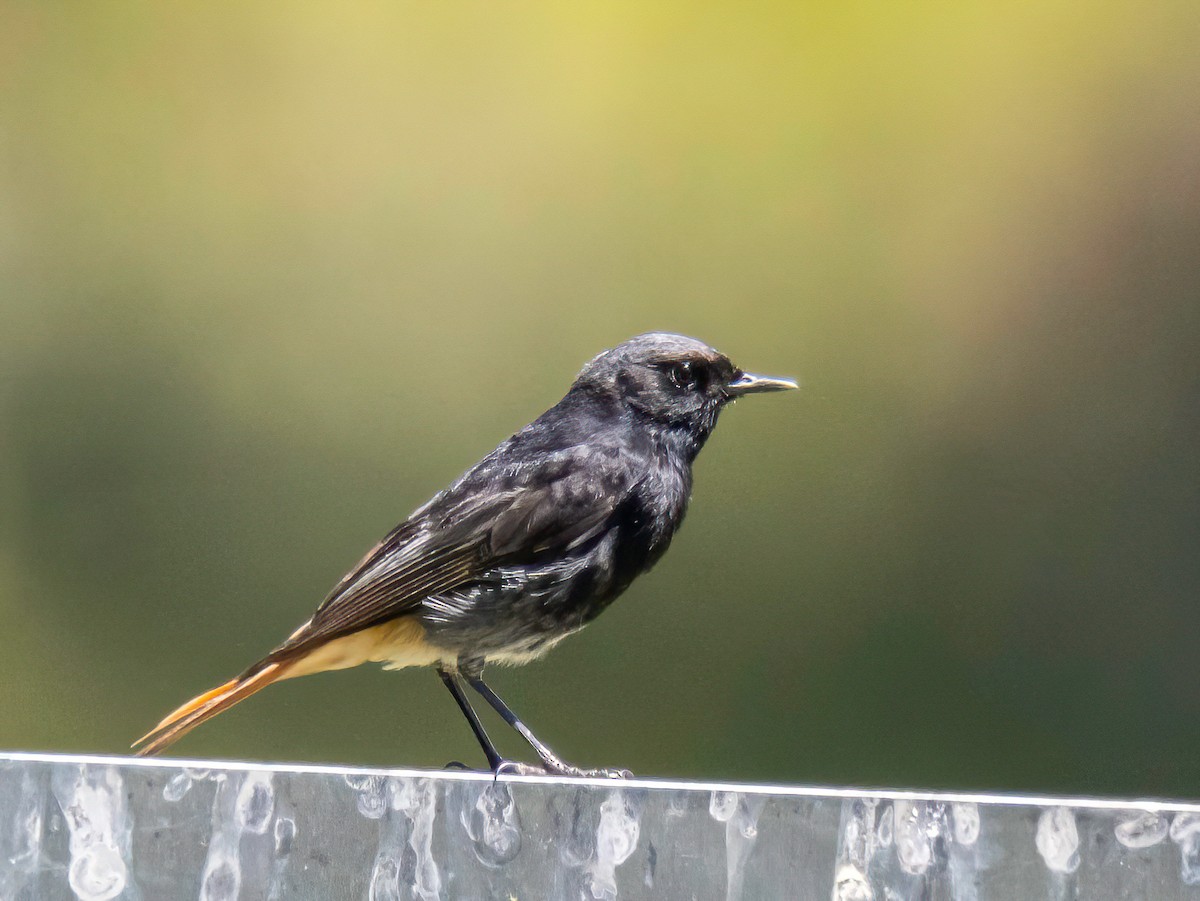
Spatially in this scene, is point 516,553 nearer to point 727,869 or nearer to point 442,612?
point 442,612

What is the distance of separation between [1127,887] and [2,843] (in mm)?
1204

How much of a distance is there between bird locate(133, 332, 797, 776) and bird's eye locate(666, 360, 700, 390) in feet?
0.12

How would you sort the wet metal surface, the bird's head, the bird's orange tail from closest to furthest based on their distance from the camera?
the wet metal surface → the bird's orange tail → the bird's head

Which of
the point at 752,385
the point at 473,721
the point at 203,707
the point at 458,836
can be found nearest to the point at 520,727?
the point at 473,721

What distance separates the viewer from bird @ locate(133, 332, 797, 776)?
2664 mm

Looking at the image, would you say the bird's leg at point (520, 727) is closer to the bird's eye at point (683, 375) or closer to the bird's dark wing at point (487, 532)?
the bird's dark wing at point (487, 532)

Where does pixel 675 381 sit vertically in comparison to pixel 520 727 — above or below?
above

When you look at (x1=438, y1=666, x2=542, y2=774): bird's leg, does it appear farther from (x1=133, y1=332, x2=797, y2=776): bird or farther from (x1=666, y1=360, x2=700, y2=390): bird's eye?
(x1=666, y1=360, x2=700, y2=390): bird's eye

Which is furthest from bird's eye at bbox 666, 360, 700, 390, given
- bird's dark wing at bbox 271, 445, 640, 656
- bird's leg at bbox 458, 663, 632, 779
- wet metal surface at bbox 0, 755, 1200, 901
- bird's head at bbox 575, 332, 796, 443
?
wet metal surface at bbox 0, 755, 1200, 901

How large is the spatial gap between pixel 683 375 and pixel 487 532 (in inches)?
22.5

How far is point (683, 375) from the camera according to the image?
2.92 meters

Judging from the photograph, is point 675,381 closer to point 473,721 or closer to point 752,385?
point 752,385

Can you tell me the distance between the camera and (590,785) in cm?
143

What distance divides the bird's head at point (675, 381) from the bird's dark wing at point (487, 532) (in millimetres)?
203
